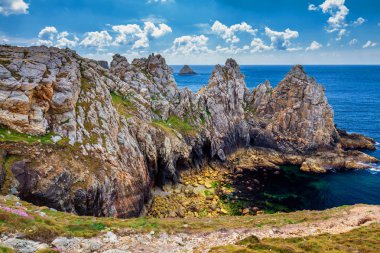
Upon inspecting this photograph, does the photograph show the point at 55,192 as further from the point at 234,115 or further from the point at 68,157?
the point at 234,115

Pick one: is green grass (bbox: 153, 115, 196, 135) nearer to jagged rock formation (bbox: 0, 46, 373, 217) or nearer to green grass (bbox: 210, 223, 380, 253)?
jagged rock formation (bbox: 0, 46, 373, 217)

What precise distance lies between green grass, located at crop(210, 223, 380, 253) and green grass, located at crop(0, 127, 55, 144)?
86.7ft

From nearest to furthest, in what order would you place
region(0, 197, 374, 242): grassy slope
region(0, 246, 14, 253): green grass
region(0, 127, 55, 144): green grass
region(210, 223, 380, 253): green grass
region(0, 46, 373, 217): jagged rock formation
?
1. region(0, 246, 14, 253): green grass
2. region(0, 197, 374, 242): grassy slope
3. region(210, 223, 380, 253): green grass
4. region(0, 127, 55, 144): green grass
5. region(0, 46, 373, 217): jagged rock formation

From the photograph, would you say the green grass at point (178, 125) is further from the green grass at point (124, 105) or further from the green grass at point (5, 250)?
the green grass at point (5, 250)

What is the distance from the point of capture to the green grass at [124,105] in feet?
200

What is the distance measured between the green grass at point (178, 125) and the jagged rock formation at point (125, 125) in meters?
0.32

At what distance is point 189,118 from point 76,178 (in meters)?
44.2

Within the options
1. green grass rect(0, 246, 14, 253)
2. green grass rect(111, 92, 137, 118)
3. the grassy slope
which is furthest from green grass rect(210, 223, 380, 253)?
green grass rect(111, 92, 137, 118)

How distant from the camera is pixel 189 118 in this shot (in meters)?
75.5

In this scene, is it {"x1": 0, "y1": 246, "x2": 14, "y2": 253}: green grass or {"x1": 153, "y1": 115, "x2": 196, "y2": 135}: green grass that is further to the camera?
{"x1": 153, "y1": 115, "x2": 196, "y2": 135}: green grass

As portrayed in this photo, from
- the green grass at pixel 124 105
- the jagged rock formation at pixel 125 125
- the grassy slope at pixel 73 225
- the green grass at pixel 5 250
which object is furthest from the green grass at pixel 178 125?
the green grass at pixel 5 250

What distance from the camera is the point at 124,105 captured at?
64062mm

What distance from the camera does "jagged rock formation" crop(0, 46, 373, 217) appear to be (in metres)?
33.9

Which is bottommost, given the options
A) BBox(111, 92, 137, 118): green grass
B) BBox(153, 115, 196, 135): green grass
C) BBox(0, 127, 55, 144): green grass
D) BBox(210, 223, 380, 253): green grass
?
BBox(210, 223, 380, 253): green grass
